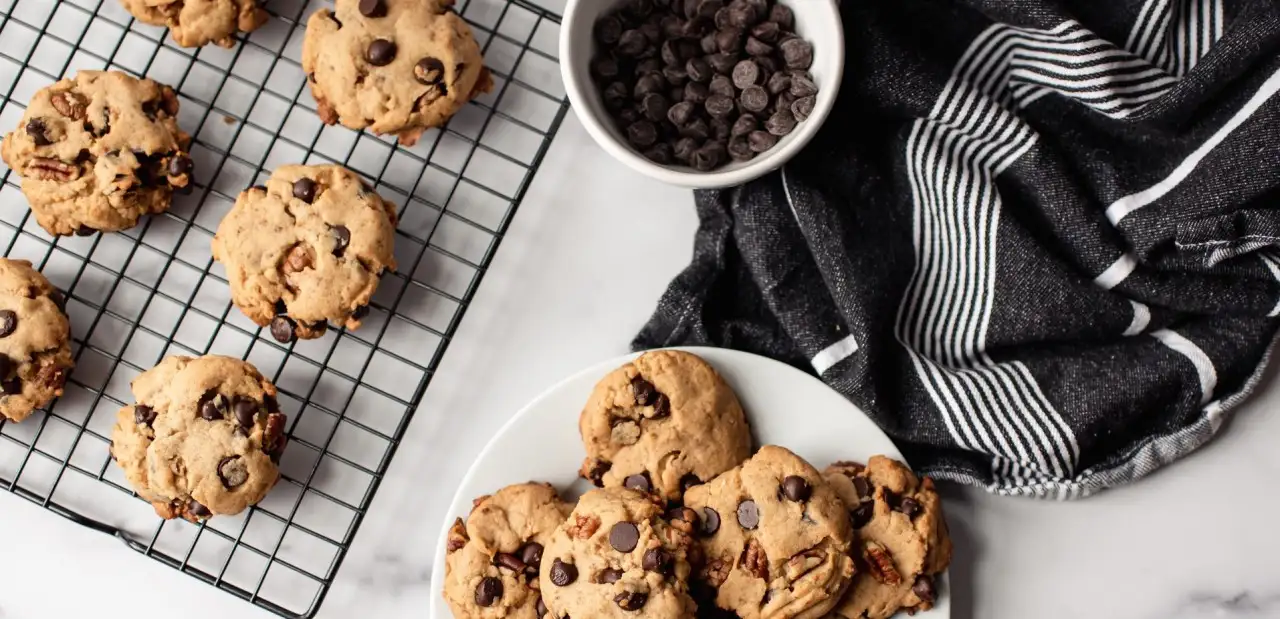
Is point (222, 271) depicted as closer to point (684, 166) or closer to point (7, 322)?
point (7, 322)

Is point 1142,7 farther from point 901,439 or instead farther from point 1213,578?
point 1213,578

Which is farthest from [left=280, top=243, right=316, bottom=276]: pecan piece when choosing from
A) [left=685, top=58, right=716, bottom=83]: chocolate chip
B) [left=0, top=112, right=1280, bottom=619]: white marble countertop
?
[left=685, top=58, right=716, bottom=83]: chocolate chip

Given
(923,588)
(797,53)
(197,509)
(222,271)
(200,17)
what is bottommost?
(197,509)

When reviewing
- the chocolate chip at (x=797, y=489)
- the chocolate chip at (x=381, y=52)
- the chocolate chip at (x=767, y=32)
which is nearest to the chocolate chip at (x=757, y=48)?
the chocolate chip at (x=767, y=32)

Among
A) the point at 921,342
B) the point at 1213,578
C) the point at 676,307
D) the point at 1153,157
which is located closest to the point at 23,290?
the point at 676,307

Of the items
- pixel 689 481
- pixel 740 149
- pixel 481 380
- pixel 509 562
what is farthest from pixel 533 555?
pixel 740 149

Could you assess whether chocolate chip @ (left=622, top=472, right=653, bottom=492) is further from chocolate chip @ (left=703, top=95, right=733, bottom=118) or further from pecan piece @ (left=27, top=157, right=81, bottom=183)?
pecan piece @ (left=27, top=157, right=81, bottom=183)
